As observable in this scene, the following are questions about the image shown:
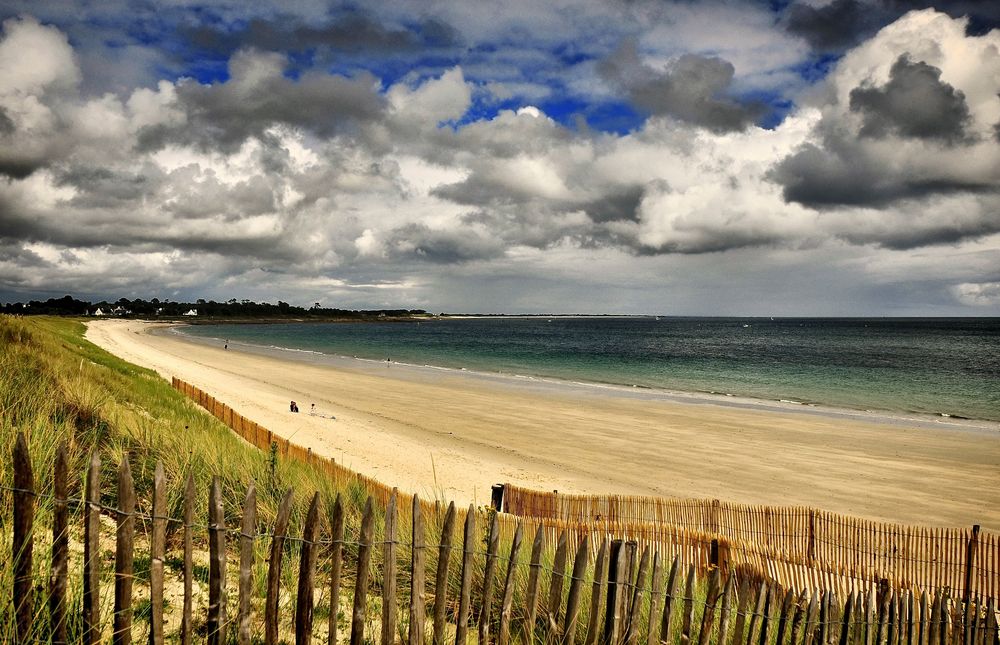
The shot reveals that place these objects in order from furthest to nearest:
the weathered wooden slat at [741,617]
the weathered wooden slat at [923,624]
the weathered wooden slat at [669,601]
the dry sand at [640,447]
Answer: the dry sand at [640,447]
the weathered wooden slat at [923,624]
the weathered wooden slat at [741,617]
the weathered wooden slat at [669,601]

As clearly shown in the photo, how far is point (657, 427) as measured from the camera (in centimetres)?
2630

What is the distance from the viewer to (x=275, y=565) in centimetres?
369

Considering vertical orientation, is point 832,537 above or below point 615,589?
below

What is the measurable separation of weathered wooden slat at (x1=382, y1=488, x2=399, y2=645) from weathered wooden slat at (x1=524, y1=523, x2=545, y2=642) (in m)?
0.94

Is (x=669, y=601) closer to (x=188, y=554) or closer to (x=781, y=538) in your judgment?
(x=188, y=554)

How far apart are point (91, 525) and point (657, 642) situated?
12.6ft

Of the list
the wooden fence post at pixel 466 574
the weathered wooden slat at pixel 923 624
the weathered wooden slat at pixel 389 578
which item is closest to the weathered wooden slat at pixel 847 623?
the weathered wooden slat at pixel 923 624

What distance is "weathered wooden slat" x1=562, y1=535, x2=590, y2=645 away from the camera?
405 centimetres

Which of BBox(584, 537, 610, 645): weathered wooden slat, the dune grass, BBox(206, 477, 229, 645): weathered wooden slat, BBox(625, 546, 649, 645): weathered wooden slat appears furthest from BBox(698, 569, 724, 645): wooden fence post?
BBox(206, 477, 229, 645): weathered wooden slat

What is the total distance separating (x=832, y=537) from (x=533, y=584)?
24.4 ft

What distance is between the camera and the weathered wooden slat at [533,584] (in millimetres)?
4012

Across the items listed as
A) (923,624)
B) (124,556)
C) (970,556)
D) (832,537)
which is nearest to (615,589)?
(124,556)

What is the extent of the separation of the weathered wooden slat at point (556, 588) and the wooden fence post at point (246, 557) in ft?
6.54

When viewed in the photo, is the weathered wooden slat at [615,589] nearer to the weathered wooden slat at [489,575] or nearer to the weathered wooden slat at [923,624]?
the weathered wooden slat at [489,575]
